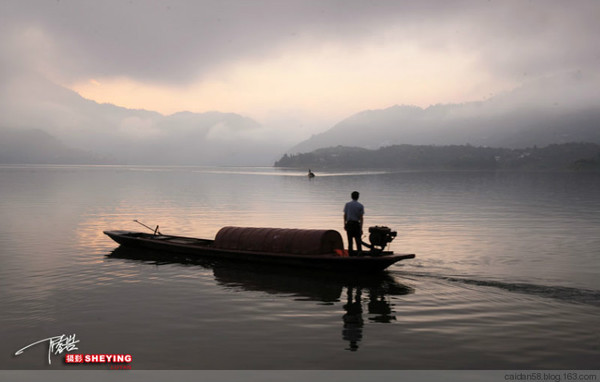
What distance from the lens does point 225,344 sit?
1266cm

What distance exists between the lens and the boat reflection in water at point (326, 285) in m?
15.4

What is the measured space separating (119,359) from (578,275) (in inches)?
773

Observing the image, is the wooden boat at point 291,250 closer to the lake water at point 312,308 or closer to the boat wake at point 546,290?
the lake water at point 312,308

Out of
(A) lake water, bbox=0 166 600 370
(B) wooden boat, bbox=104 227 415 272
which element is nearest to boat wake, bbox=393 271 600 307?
(A) lake water, bbox=0 166 600 370

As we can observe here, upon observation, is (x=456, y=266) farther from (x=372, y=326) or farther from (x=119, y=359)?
(x=119, y=359)

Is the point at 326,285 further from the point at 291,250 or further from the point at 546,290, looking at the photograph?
the point at 546,290

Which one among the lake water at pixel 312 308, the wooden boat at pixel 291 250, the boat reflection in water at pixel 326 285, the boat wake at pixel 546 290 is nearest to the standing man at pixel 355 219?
the wooden boat at pixel 291 250

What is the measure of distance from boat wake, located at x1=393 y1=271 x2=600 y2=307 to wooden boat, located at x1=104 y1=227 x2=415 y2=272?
260 centimetres

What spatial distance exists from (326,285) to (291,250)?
10.4 ft

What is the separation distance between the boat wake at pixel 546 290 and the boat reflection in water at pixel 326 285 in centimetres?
289

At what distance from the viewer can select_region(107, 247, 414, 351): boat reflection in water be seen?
15391 millimetres

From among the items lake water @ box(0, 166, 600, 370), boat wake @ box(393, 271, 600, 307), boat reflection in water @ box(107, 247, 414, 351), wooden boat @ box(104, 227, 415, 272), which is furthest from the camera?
wooden boat @ box(104, 227, 415, 272)

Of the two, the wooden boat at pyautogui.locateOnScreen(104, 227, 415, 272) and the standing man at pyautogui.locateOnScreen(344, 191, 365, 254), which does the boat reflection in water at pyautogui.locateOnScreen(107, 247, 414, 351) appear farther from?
the standing man at pyautogui.locateOnScreen(344, 191, 365, 254)

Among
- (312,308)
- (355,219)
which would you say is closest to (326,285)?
(312,308)
